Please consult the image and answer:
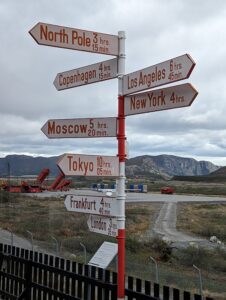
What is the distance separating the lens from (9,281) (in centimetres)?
802

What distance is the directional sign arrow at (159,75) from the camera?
15.6 feet

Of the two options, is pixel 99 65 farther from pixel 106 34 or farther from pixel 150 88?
pixel 150 88

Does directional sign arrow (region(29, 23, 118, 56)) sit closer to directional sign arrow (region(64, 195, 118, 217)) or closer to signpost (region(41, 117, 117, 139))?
signpost (region(41, 117, 117, 139))

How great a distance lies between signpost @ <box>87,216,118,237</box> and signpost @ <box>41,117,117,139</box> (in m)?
0.94

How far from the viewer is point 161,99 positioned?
17.0 ft

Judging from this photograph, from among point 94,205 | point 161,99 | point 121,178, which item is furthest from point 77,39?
point 94,205

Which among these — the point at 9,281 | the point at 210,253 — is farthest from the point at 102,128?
the point at 210,253

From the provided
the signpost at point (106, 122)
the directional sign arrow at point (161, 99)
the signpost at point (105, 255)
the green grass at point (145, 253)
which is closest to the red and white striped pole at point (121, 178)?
the signpost at point (106, 122)

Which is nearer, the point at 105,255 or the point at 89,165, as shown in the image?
the point at 89,165

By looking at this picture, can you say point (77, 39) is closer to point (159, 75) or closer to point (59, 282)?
point (159, 75)

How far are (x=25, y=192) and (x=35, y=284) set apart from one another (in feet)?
194

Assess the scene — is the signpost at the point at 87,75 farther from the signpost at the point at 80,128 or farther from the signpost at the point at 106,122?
Result: the signpost at the point at 80,128

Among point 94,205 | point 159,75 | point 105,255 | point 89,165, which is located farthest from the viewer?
point 105,255

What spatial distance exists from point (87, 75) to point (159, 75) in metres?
1.23
